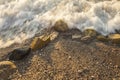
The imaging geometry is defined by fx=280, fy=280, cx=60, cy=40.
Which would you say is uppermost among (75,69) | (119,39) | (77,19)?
(77,19)

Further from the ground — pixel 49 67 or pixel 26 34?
pixel 26 34

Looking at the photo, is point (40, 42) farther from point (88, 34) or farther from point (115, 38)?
point (115, 38)

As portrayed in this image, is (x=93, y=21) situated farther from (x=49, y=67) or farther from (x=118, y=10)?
(x=49, y=67)

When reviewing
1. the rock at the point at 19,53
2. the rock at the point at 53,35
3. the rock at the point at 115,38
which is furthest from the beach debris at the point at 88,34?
the rock at the point at 19,53

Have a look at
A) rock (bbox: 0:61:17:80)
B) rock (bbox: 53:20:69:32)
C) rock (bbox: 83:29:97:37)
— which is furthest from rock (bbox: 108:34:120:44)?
rock (bbox: 0:61:17:80)

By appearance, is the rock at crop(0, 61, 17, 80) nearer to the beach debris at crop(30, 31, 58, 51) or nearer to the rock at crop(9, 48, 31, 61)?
the rock at crop(9, 48, 31, 61)

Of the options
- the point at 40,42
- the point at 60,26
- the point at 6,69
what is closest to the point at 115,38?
the point at 60,26

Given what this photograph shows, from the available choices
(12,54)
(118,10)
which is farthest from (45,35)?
(118,10)
